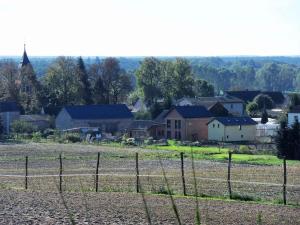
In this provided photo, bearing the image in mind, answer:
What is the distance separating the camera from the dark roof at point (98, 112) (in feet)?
239

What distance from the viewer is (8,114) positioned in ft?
242

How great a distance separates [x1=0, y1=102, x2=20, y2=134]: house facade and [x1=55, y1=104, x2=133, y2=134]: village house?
4640mm

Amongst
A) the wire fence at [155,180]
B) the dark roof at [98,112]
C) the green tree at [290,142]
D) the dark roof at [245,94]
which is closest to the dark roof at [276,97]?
the dark roof at [245,94]

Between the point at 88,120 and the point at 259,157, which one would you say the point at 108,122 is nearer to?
the point at 88,120

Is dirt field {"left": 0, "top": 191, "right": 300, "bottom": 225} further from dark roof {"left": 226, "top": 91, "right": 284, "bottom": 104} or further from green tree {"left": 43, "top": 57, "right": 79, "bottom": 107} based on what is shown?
dark roof {"left": 226, "top": 91, "right": 284, "bottom": 104}

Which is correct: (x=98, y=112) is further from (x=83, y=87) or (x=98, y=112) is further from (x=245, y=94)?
(x=245, y=94)

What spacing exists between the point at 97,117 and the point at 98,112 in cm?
82

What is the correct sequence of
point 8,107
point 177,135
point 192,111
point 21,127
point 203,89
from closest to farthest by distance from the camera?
point 192,111, point 177,135, point 21,127, point 8,107, point 203,89

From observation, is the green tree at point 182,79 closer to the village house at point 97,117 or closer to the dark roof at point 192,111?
the village house at point 97,117

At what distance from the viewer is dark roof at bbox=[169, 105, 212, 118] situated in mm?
67500

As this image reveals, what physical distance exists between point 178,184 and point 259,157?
77.2 feet

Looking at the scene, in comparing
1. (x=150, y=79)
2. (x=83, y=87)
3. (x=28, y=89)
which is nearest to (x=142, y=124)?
(x=83, y=87)

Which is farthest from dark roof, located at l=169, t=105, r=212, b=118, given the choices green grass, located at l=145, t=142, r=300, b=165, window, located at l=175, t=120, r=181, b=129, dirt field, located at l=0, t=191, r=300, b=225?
dirt field, located at l=0, t=191, r=300, b=225

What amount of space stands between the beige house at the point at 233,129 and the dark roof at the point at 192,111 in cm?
332
